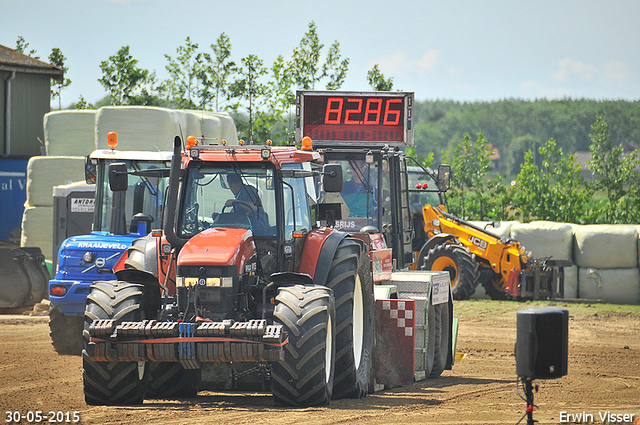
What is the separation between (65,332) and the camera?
12094 mm

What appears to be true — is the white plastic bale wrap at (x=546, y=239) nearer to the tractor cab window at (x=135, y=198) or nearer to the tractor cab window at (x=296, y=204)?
the tractor cab window at (x=135, y=198)

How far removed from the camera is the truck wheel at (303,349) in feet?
24.8

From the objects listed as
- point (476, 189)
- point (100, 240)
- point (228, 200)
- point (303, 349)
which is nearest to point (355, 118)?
point (100, 240)

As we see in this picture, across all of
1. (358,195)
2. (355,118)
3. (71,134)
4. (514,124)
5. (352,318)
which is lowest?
(352,318)

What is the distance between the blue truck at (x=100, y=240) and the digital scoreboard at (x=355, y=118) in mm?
2274

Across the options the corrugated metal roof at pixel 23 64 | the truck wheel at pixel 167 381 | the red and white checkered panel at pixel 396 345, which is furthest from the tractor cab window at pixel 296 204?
the corrugated metal roof at pixel 23 64

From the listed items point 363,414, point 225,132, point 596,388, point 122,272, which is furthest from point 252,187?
point 225,132

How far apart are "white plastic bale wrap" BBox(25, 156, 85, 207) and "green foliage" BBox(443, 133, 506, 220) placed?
13.0 meters

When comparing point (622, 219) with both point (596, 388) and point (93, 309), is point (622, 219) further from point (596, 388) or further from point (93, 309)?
point (93, 309)

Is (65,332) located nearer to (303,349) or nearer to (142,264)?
(142,264)

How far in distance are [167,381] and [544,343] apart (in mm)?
5193

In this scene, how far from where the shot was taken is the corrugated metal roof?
2844cm

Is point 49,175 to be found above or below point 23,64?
below

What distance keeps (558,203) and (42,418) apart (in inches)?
890
